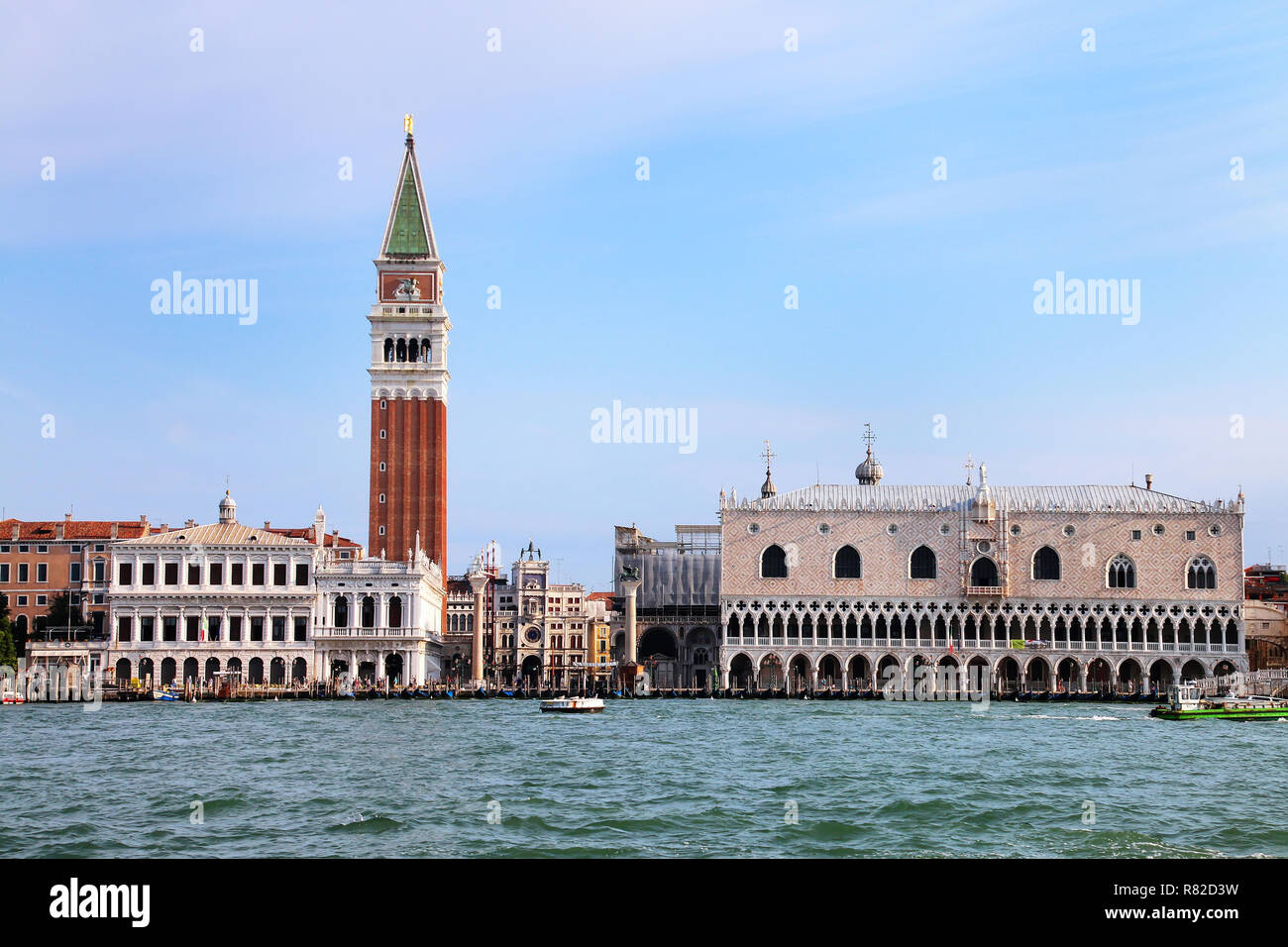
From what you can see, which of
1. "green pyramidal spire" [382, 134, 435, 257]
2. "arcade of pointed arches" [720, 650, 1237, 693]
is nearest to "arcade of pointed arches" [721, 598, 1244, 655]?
"arcade of pointed arches" [720, 650, 1237, 693]

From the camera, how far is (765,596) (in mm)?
77000

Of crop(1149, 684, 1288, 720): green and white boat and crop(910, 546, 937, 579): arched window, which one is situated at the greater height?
crop(910, 546, 937, 579): arched window

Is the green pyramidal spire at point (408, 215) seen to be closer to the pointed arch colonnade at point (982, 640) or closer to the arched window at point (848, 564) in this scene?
the pointed arch colonnade at point (982, 640)

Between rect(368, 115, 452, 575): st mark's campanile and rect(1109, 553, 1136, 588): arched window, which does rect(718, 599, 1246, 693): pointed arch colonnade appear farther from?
rect(368, 115, 452, 575): st mark's campanile

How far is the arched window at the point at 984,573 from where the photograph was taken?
76500mm

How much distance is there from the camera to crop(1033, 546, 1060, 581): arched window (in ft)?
251

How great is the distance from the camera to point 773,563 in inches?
3039

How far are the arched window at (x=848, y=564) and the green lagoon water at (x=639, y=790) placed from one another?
3124 cm

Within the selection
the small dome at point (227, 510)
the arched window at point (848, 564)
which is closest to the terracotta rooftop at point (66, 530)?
the small dome at point (227, 510)

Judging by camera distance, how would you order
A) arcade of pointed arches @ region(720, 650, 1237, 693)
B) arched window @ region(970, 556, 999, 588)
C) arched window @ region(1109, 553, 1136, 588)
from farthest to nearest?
arched window @ region(970, 556, 999, 588) → arched window @ region(1109, 553, 1136, 588) → arcade of pointed arches @ region(720, 650, 1237, 693)

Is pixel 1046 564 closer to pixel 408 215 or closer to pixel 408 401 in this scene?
pixel 408 401

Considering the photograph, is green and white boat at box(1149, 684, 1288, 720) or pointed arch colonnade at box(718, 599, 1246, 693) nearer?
green and white boat at box(1149, 684, 1288, 720)

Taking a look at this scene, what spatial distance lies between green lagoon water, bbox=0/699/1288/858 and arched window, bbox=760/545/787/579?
104ft
